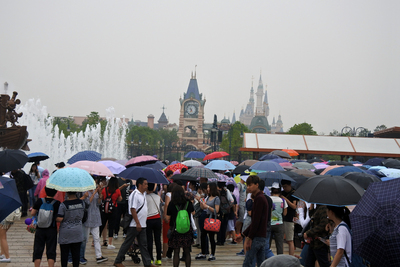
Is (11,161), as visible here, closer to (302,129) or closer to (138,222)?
(138,222)

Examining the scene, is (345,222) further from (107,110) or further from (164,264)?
(107,110)

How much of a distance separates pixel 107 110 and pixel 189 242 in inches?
1607

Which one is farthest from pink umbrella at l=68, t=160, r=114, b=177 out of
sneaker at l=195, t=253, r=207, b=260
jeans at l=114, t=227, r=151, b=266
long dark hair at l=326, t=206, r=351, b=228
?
long dark hair at l=326, t=206, r=351, b=228

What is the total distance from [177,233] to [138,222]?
0.69 metres

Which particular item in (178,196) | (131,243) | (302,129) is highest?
(302,129)

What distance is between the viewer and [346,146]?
1064 inches

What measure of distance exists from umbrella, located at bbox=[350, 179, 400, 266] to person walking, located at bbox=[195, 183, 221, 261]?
417cm

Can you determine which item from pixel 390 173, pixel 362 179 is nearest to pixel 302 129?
pixel 390 173

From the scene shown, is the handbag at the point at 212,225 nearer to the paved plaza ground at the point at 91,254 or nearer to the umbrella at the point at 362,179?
the paved plaza ground at the point at 91,254

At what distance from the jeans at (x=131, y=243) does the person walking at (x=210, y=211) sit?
50.7 inches

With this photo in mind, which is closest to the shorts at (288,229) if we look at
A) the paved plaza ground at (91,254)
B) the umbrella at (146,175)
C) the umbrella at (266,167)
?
the paved plaza ground at (91,254)

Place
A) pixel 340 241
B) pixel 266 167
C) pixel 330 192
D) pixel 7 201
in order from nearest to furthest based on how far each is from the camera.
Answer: pixel 7 201, pixel 340 241, pixel 330 192, pixel 266 167

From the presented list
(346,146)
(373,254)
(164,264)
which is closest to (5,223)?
(164,264)

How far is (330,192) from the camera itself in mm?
4875
